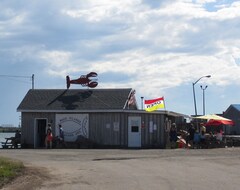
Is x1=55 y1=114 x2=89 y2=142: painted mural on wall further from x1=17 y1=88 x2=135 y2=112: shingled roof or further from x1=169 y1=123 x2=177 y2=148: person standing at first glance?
x1=169 y1=123 x2=177 y2=148: person standing

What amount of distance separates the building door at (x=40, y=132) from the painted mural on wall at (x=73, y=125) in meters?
1.31

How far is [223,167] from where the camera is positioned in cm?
1750

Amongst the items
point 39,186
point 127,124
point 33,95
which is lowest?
point 39,186

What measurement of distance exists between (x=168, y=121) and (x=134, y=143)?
3.59 metres

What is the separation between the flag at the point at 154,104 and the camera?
113 feet

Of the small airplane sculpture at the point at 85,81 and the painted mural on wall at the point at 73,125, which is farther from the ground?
the small airplane sculpture at the point at 85,81

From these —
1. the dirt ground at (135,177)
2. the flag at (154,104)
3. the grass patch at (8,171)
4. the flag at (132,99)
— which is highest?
the flag at (132,99)

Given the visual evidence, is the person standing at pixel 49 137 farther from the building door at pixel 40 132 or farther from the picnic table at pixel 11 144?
the picnic table at pixel 11 144

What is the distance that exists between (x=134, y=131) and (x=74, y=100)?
5.16 meters

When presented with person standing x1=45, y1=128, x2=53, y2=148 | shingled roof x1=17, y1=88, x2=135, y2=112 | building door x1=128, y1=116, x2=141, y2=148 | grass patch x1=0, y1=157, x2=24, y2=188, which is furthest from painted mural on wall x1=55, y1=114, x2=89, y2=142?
grass patch x1=0, y1=157, x2=24, y2=188

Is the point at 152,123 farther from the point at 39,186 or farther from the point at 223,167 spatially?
the point at 39,186

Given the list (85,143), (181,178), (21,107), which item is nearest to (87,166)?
(181,178)

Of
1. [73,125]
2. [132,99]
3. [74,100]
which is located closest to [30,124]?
[73,125]

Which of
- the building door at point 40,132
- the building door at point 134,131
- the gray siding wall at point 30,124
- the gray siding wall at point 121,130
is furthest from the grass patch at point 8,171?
the building door at point 40,132
